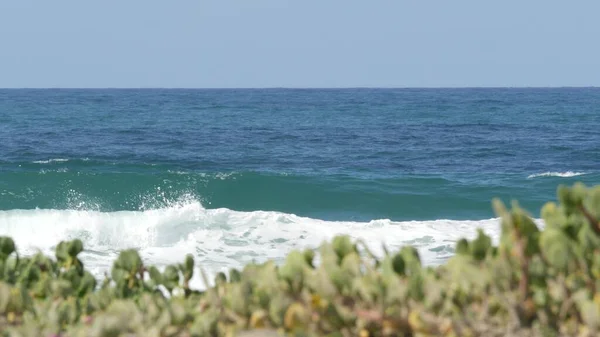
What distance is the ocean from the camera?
14727 mm

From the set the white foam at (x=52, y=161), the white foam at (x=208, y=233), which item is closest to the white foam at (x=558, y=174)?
the white foam at (x=208, y=233)

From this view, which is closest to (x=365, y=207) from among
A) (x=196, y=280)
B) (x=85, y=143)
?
(x=196, y=280)

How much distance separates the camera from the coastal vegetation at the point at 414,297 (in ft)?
6.28

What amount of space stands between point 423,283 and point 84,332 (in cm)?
84

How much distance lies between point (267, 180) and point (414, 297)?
20.1 m

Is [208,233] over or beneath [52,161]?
over

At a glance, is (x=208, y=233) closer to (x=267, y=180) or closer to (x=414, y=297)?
(x=267, y=180)

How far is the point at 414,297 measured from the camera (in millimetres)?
2020

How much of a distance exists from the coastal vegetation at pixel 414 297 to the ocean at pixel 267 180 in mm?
7809

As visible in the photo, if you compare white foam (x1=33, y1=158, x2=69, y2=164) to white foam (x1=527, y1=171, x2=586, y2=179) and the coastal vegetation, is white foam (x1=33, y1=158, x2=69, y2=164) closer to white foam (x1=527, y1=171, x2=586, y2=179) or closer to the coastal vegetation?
white foam (x1=527, y1=171, x2=586, y2=179)

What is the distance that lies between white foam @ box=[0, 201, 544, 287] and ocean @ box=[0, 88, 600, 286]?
0.13ft

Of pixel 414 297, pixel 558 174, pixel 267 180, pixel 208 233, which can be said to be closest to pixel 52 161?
pixel 267 180

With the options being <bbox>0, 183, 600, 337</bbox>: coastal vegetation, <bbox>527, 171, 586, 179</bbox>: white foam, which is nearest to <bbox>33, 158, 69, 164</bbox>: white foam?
<bbox>527, 171, 586, 179</bbox>: white foam

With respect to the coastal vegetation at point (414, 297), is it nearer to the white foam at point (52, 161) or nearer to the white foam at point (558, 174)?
the white foam at point (558, 174)
